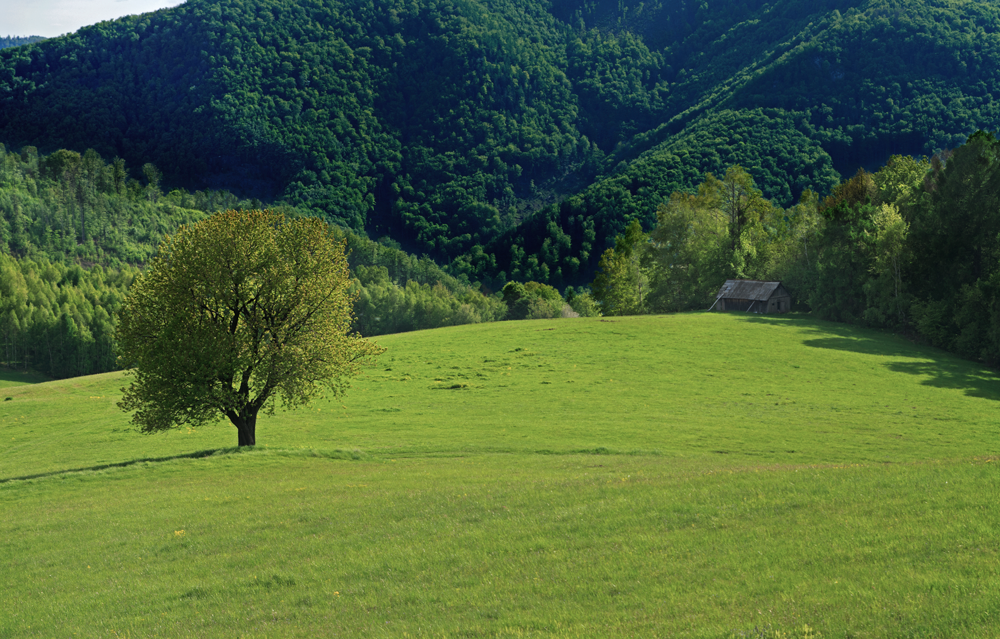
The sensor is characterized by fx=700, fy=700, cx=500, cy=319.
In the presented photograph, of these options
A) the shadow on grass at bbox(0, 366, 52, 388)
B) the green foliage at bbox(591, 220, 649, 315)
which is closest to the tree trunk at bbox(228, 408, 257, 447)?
the green foliage at bbox(591, 220, 649, 315)

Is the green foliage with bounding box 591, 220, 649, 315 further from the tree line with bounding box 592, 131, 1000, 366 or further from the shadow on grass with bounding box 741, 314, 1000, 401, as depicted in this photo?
the shadow on grass with bounding box 741, 314, 1000, 401

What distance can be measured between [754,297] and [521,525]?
265 ft

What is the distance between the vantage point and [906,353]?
61750mm

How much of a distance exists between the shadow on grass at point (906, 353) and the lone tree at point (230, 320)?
43.0 m

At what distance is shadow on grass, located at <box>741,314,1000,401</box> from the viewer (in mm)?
50844

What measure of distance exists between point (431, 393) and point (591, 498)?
3222cm

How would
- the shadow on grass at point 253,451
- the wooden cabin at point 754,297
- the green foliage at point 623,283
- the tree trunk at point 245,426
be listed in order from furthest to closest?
1. the green foliage at point 623,283
2. the wooden cabin at point 754,297
3. the tree trunk at point 245,426
4. the shadow on grass at point 253,451

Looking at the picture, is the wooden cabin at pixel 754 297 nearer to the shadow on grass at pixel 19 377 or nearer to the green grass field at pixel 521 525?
the green grass field at pixel 521 525

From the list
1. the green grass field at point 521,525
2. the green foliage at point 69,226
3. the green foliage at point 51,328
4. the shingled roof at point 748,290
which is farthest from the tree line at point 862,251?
the green foliage at point 69,226

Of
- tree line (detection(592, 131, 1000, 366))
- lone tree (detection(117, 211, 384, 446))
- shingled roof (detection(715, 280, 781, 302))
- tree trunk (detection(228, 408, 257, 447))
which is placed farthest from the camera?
shingled roof (detection(715, 280, 781, 302))

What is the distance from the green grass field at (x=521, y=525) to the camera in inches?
428

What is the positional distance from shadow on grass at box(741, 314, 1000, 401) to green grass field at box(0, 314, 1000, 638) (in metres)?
7.91

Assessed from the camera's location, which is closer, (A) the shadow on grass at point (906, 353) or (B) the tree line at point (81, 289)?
(A) the shadow on grass at point (906, 353)

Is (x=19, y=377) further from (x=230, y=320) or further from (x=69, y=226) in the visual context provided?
(x=230, y=320)
